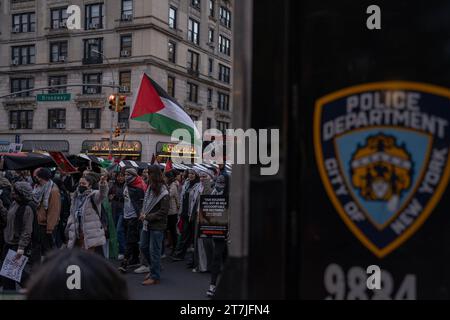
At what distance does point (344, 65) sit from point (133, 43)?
41683 mm

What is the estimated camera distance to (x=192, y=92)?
47438 millimetres

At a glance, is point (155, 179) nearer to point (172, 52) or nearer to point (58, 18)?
point (172, 52)

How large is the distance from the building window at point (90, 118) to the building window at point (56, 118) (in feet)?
6.65

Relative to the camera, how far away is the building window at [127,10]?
41781mm

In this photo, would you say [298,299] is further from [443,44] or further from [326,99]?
[443,44]

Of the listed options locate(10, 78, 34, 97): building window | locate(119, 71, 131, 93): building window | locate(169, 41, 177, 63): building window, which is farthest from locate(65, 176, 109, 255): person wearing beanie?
locate(10, 78, 34, 97): building window

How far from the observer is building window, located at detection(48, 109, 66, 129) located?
4419 cm

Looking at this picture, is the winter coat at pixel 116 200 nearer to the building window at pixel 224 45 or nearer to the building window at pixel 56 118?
A: the building window at pixel 56 118

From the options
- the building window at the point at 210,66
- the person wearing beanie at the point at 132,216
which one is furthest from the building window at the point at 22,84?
the person wearing beanie at the point at 132,216

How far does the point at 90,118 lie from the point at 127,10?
987 centimetres

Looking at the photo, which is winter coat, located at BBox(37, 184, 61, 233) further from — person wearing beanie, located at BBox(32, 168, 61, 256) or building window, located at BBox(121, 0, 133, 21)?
building window, located at BBox(121, 0, 133, 21)

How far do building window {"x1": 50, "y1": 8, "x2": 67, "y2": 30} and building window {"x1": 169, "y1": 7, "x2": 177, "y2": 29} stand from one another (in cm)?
955

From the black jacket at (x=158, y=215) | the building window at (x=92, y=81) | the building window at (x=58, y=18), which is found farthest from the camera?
the building window at (x=58, y=18)

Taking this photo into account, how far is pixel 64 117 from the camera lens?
145 ft
